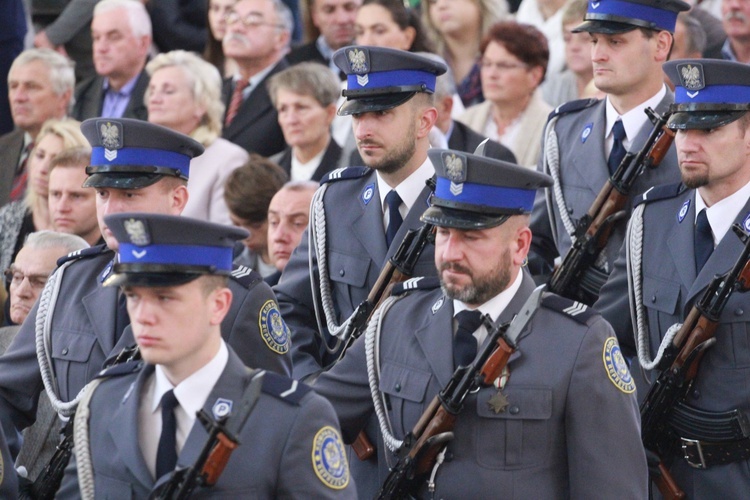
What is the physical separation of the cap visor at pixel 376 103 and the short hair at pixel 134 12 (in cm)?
461

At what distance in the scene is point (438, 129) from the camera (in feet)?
26.2

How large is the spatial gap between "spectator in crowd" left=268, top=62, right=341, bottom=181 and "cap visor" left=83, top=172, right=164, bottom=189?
3.24 meters

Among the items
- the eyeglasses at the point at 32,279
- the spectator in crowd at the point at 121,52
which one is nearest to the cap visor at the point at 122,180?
the eyeglasses at the point at 32,279

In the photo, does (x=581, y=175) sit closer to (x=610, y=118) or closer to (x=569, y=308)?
(x=610, y=118)

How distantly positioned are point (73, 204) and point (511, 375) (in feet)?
11.0

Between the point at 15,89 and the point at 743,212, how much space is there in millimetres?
5595

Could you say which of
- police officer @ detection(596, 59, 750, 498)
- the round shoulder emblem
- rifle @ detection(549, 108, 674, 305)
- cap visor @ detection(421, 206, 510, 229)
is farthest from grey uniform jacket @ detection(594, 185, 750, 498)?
the round shoulder emblem

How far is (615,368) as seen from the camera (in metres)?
4.62

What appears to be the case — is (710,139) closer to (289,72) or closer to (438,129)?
(438,129)

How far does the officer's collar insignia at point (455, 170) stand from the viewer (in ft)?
15.4

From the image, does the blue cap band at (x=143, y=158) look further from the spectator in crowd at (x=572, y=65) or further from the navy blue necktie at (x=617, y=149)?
the spectator in crowd at (x=572, y=65)

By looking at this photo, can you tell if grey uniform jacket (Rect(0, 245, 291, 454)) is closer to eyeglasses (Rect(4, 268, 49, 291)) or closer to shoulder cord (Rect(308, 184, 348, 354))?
shoulder cord (Rect(308, 184, 348, 354))

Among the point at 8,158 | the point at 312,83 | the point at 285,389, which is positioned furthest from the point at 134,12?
the point at 285,389

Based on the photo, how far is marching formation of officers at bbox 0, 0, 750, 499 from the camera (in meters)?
4.12
